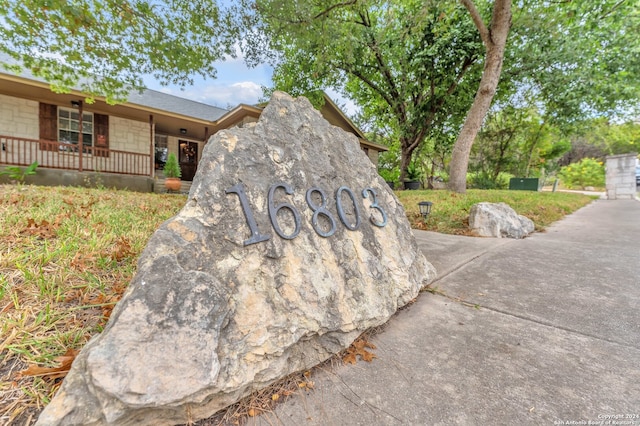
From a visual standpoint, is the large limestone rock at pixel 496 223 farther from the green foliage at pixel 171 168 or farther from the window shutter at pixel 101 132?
the window shutter at pixel 101 132

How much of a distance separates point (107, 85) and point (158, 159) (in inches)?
292

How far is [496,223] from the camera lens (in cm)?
401

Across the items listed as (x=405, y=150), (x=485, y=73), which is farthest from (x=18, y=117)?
(x=405, y=150)

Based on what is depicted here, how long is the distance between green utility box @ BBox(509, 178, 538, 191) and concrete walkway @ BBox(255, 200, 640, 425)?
1436cm

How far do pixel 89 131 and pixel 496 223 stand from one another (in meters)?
12.7

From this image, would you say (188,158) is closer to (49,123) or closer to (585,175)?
(49,123)

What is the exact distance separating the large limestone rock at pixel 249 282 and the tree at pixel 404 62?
19.4ft

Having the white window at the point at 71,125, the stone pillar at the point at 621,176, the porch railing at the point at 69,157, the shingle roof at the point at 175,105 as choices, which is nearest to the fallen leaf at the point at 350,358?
the porch railing at the point at 69,157

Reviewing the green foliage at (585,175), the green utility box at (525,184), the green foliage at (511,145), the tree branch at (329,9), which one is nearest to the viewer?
the tree branch at (329,9)

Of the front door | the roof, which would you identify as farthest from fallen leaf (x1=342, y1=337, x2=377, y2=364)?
the front door

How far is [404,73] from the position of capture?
35.9 feet

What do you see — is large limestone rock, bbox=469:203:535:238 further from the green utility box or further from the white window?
the green utility box

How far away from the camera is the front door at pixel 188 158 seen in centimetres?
1313

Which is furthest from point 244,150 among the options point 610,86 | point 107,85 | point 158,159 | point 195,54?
point 158,159
